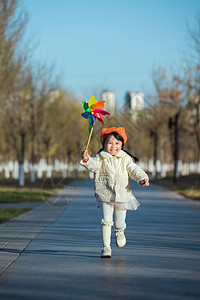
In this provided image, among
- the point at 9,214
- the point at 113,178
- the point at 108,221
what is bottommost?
the point at 9,214

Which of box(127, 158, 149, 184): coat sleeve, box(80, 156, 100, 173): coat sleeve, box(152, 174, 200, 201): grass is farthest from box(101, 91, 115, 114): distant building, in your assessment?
box(152, 174, 200, 201): grass

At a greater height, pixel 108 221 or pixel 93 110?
pixel 93 110

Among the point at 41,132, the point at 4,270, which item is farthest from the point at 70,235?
the point at 41,132

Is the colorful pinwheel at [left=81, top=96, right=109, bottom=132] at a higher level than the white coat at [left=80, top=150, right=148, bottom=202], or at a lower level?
higher

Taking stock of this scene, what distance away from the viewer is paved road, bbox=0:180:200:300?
20.7 ft

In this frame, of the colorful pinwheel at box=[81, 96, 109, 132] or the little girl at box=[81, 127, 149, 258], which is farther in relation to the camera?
the colorful pinwheel at box=[81, 96, 109, 132]

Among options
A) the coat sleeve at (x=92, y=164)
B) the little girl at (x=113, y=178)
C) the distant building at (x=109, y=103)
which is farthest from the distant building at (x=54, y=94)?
the coat sleeve at (x=92, y=164)

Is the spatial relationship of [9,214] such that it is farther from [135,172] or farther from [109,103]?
[109,103]

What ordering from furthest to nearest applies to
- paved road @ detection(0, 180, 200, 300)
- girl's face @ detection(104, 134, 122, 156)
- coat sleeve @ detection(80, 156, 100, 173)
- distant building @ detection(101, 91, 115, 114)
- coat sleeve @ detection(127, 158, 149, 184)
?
distant building @ detection(101, 91, 115, 114)
girl's face @ detection(104, 134, 122, 156)
coat sleeve @ detection(127, 158, 149, 184)
coat sleeve @ detection(80, 156, 100, 173)
paved road @ detection(0, 180, 200, 300)

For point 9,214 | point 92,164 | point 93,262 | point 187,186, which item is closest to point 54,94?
point 187,186

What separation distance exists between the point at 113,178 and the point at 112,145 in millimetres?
425

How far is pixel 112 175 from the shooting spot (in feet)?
28.5

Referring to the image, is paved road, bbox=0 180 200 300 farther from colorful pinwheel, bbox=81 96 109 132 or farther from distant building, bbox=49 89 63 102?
distant building, bbox=49 89 63 102

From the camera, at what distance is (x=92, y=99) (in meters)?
8.91
